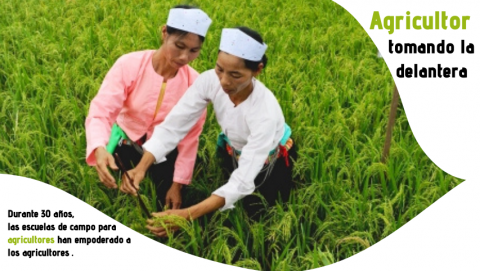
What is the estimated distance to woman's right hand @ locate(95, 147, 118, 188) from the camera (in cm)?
187

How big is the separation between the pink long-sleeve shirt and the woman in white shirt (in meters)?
0.13

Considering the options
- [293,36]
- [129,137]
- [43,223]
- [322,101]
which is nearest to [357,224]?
[322,101]

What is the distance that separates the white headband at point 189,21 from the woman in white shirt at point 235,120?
0.12 metres

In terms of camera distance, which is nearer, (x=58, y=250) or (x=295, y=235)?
(x=58, y=250)

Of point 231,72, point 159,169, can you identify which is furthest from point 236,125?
point 159,169

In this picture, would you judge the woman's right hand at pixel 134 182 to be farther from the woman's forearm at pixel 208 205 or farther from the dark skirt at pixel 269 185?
the dark skirt at pixel 269 185

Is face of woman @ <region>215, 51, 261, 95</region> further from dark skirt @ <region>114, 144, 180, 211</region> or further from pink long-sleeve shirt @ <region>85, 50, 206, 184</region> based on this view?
dark skirt @ <region>114, 144, 180, 211</region>

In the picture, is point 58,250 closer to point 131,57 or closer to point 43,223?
point 43,223

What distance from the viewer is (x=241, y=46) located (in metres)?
1.71

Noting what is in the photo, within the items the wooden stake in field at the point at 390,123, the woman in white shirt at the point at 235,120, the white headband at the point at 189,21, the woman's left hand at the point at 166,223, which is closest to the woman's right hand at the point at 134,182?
the woman in white shirt at the point at 235,120

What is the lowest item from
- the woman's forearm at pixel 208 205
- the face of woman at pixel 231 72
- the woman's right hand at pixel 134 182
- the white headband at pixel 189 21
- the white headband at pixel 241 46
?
the woman's forearm at pixel 208 205

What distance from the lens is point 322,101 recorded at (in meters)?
2.60

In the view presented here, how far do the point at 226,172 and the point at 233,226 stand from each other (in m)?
0.29

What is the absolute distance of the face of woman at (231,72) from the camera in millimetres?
1707
